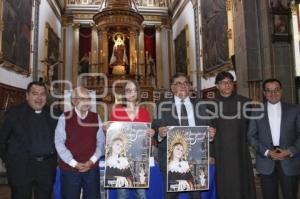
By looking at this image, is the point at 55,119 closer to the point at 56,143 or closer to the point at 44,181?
the point at 56,143

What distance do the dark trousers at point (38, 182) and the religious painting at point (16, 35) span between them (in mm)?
7316

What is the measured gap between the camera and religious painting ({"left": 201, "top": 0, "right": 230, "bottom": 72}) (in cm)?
1185

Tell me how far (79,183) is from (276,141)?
2230 millimetres

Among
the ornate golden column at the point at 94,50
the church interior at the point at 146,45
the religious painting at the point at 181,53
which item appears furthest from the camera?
the ornate golden column at the point at 94,50

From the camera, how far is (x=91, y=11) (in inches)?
810

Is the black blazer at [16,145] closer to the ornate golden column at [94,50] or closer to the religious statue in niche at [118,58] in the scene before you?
the religious statue in niche at [118,58]

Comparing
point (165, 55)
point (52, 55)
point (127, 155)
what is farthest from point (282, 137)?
point (165, 55)

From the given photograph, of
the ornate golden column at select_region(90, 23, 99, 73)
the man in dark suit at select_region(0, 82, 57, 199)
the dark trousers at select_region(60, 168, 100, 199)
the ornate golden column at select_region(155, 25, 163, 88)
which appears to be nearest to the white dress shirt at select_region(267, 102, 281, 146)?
the dark trousers at select_region(60, 168, 100, 199)

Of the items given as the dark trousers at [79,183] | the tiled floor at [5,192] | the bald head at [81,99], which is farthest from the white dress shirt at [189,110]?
the tiled floor at [5,192]

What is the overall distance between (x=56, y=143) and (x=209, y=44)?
36.2 feet

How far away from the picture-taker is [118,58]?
19.2 meters

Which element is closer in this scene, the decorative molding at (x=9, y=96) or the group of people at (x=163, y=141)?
the group of people at (x=163, y=141)

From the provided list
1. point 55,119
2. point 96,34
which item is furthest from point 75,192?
point 96,34

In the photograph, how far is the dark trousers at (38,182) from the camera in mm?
3605
